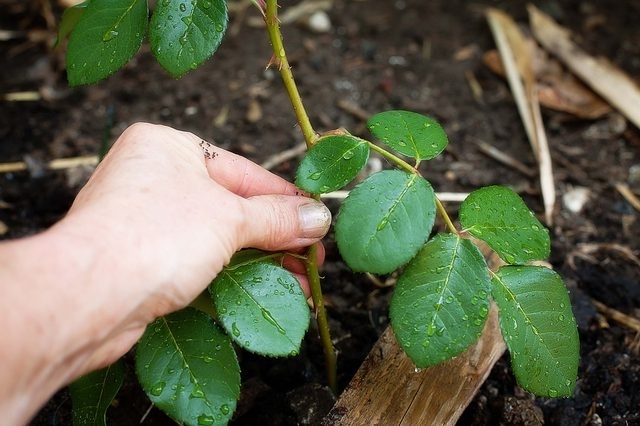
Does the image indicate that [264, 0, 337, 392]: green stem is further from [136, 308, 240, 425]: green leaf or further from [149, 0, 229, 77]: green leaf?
[136, 308, 240, 425]: green leaf

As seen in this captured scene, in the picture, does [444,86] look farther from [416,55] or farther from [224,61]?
[224,61]

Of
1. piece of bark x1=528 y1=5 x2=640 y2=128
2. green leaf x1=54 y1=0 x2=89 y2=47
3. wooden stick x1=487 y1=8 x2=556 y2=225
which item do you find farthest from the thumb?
piece of bark x1=528 y1=5 x2=640 y2=128

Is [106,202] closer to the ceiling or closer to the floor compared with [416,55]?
closer to the ceiling

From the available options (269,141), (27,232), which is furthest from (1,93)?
(269,141)

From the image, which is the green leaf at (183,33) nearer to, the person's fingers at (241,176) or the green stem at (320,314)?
the person's fingers at (241,176)

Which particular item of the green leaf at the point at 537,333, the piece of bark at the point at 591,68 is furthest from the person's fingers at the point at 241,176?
the piece of bark at the point at 591,68
